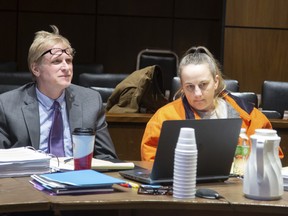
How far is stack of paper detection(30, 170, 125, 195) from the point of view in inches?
81.0

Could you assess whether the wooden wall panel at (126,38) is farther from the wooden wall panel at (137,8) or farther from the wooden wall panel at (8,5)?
the wooden wall panel at (8,5)

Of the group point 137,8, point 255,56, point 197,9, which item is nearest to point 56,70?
point 255,56

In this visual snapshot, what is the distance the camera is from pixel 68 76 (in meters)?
2.95

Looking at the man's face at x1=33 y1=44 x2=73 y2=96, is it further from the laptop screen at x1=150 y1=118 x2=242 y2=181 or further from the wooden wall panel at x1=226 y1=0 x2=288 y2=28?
the wooden wall panel at x1=226 y1=0 x2=288 y2=28

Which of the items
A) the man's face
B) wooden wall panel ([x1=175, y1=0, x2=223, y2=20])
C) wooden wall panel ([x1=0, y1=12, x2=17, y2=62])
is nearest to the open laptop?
the man's face

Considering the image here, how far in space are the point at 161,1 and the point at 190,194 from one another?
6151 millimetres

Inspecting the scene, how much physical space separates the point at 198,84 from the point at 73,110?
2.00 feet

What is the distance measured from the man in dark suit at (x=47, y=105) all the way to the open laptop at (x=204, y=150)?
63cm

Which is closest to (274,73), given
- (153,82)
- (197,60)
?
(153,82)

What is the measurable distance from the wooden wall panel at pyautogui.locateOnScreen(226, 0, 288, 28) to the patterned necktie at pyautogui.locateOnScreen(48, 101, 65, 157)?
14.1ft

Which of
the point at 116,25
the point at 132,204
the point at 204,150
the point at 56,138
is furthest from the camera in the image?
the point at 116,25

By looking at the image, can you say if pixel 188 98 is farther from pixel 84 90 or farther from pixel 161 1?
pixel 161 1

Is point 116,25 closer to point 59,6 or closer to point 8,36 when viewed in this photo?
point 59,6

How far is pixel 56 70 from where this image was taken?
2.96 meters
